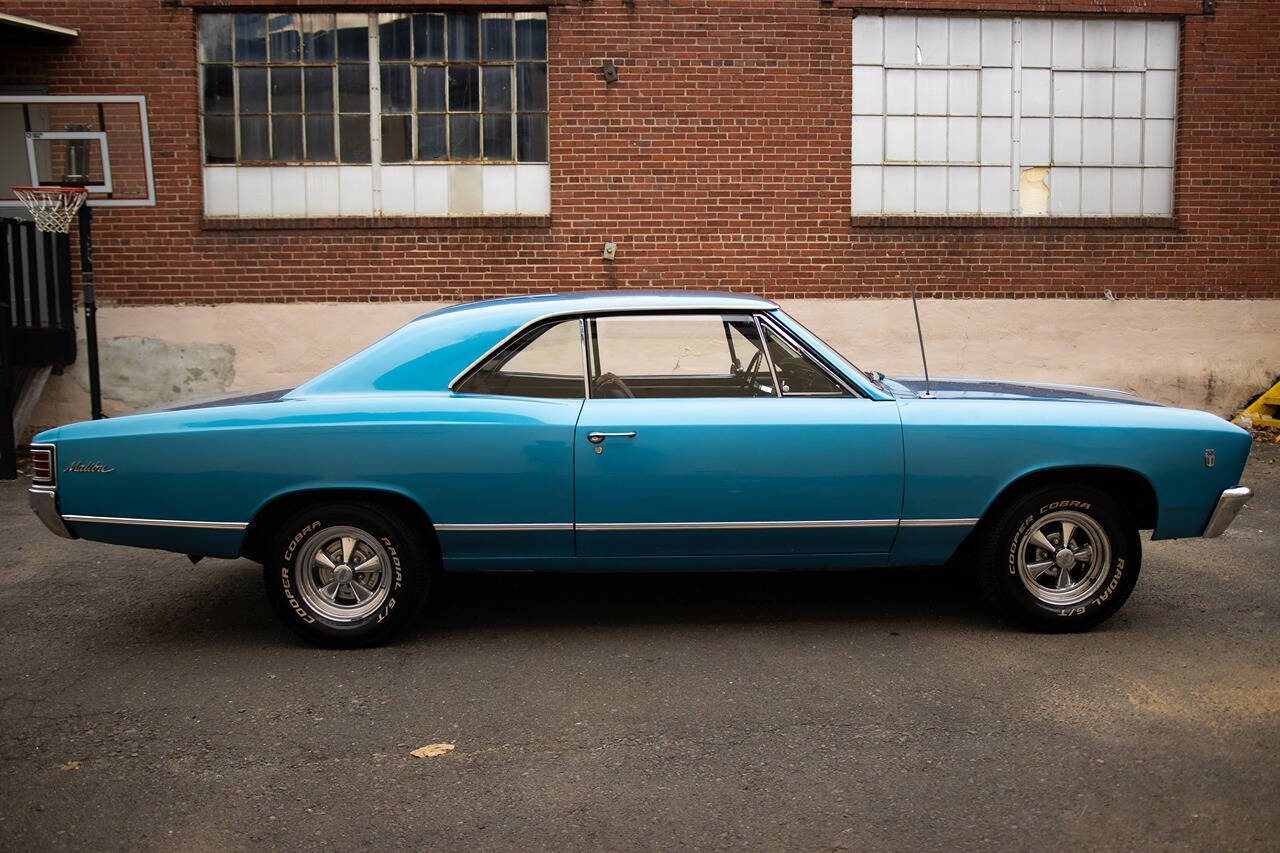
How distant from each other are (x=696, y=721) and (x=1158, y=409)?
2611mm

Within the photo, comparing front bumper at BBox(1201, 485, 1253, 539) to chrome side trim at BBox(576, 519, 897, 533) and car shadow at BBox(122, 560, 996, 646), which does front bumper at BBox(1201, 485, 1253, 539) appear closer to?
car shadow at BBox(122, 560, 996, 646)

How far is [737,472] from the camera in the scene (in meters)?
5.03

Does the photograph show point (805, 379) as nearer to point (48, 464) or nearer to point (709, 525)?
point (709, 525)

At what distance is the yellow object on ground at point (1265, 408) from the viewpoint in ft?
37.2

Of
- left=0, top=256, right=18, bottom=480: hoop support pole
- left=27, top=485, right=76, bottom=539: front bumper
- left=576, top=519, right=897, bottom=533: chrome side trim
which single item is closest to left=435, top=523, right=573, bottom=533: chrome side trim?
left=576, top=519, right=897, bottom=533: chrome side trim

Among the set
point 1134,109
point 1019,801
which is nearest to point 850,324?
point 1134,109

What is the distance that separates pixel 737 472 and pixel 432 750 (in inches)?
67.5

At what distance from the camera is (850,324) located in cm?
1162

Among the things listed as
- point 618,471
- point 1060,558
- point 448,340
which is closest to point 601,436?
point 618,471

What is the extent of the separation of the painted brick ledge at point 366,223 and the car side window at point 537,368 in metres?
6.26

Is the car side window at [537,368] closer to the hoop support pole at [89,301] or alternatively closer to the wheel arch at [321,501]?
the wheel arch at [321,501]

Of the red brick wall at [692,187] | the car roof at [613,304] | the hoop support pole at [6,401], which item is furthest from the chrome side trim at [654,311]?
the red brick wall at [692,187]

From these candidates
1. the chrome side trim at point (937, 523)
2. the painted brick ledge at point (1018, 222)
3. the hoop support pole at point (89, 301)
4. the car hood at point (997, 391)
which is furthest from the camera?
the painted brick ledge at point (1018, 222)

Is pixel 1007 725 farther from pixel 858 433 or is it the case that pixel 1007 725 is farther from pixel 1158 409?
pixel 1158 409
